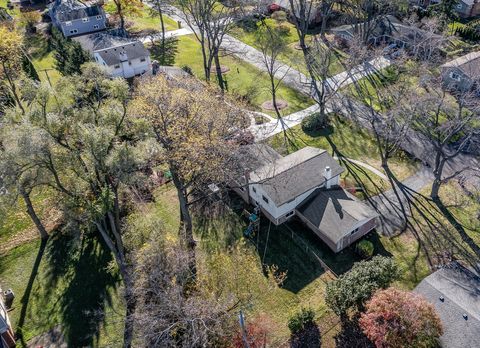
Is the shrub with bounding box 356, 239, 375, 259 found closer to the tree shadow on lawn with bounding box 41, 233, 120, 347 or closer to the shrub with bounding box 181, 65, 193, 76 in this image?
the tree shadow on lawn with bounding box 41, 233, 120, 347

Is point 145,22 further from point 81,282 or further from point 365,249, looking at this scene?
point 365,249

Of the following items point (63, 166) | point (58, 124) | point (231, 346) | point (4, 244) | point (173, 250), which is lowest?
point (4, 244)

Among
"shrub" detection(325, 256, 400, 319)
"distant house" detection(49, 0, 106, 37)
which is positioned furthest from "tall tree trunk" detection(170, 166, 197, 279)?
"distant house" detection(49, 0, 106, 37)

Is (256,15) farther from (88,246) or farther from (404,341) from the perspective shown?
(404,341)

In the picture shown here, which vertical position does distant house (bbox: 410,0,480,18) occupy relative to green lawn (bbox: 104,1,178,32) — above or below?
above

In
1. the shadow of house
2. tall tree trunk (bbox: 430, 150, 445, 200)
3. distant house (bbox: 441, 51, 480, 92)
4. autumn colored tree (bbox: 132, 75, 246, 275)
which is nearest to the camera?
the shadow of house

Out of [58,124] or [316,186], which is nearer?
[58,124]

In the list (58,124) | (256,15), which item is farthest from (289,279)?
(256,15)
